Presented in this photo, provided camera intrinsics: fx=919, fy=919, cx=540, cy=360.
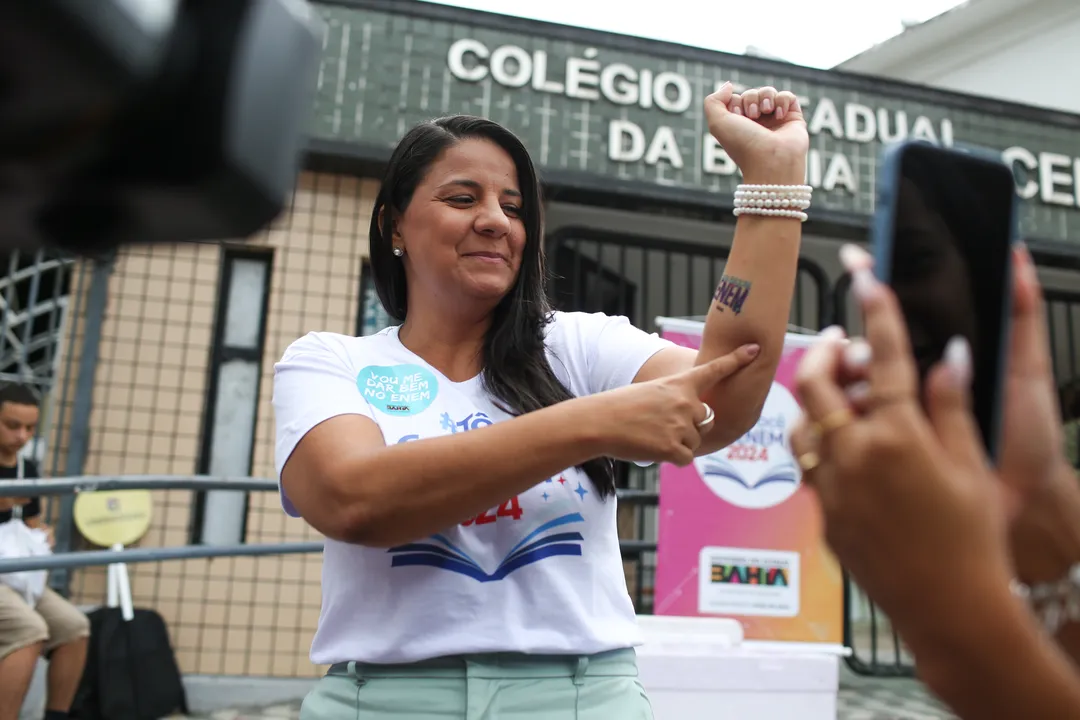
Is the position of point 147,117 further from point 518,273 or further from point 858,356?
point 518,273

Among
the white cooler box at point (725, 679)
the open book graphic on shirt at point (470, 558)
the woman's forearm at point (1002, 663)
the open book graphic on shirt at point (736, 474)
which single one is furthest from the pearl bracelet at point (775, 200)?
the open book graphic on shirt at point (736, 474)

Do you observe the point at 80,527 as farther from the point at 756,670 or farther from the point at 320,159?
the point at 756,670

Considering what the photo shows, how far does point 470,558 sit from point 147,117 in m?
1.00

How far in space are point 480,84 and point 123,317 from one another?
7.95ft

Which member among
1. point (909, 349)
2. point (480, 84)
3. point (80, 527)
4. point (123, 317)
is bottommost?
point (80, 527)

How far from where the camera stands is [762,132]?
1.39 m

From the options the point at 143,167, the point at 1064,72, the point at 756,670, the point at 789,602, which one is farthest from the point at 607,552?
the point at 1064,72

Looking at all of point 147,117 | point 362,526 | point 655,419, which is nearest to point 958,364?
point 147,117

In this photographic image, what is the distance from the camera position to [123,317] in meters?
5.05

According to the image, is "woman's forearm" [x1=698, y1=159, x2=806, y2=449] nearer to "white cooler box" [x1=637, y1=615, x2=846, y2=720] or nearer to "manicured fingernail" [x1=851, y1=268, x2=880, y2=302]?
"manicured fingernail" [x1=851, y1=268, x2=880, y2=302]

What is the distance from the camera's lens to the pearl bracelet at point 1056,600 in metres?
0.69

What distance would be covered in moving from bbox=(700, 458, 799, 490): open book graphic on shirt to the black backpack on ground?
2.71 meters

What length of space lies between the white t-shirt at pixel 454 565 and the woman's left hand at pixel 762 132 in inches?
14.8

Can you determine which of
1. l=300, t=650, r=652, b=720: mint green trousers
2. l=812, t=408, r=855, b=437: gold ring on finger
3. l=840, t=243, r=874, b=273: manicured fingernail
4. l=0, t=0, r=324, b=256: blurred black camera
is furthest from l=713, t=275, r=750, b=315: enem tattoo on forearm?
l=0, t=0, r=324, b=256: blurred black camera
